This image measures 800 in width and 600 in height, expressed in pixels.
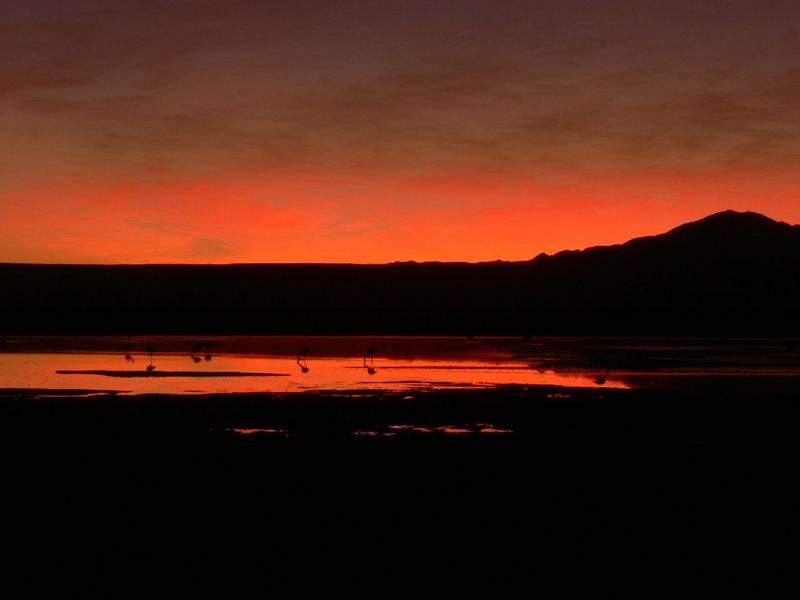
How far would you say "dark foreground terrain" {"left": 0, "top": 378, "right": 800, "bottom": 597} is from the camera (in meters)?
10.5

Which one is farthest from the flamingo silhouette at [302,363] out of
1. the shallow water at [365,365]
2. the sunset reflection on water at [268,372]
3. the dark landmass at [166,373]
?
the dark landmass at [166,373]

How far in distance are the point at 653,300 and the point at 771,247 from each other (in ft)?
89.2

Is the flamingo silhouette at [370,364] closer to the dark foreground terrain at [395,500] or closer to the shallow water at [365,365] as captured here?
the shallow water at [365,365]

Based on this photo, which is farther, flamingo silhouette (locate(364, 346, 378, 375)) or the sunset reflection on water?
flamingo silhouette (locate(364, 346, 378, 375))

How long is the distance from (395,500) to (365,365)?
2662cm

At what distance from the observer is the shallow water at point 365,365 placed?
31547 millimetres

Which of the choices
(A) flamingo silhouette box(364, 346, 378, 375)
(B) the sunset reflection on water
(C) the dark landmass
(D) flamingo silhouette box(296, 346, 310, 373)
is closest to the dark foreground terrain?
(B) the sunset reflection on water

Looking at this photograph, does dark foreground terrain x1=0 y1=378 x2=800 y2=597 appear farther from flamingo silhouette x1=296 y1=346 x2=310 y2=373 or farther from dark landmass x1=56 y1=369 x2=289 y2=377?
flamingo silhouette x1=296 y1=346 x2=310 y2=373

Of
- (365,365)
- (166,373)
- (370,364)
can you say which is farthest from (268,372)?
(370,364)

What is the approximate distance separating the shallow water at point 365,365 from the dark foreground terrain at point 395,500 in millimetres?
8389

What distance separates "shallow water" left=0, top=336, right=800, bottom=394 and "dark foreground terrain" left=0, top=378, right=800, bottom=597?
839cm

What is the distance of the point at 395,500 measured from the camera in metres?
13.7

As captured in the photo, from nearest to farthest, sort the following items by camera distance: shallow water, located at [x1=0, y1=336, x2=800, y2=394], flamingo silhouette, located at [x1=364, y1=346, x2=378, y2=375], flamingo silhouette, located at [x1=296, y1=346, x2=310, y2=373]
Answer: shallow water, located at [x1=0, y1=336, x2=800, y2=394]
flamingo silhouette, located at [x1=364, y1=346, x2=378, y2=375]
flamingo silhouette, located at [x1=296, y1=346, x2=310, y2=373]

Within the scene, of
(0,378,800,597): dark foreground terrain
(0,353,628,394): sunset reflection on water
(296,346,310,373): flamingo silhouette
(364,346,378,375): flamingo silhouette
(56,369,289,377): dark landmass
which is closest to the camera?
(0,378,800,597): dark foreground terrain
